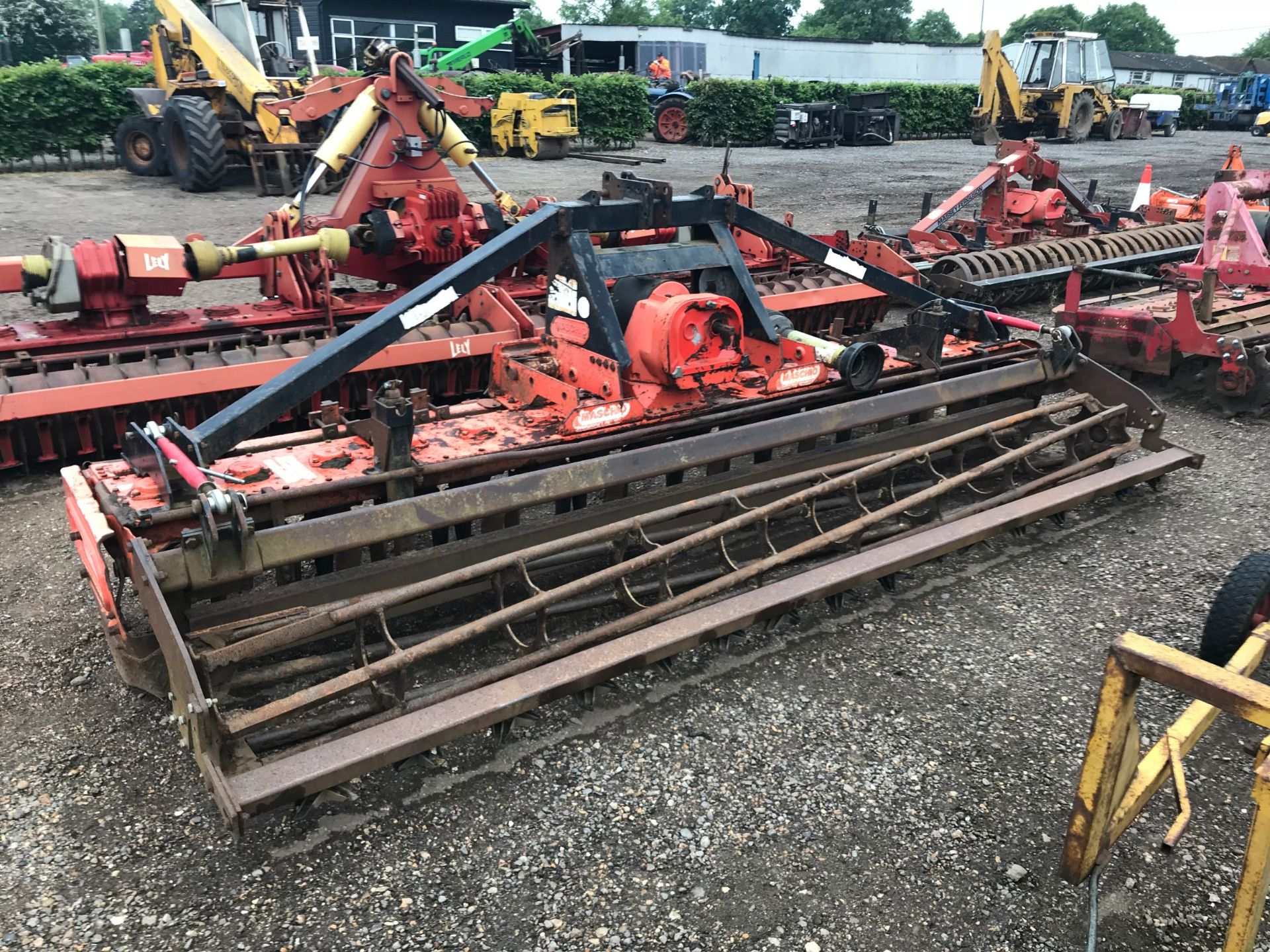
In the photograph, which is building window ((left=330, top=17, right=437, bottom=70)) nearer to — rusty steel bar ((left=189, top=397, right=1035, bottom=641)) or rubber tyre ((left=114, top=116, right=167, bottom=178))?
rubber tyre ((left=114, top=116, right=167, bottom=178))

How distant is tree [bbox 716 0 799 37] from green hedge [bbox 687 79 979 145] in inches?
1768

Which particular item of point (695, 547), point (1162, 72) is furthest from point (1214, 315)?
point (1162, 72)

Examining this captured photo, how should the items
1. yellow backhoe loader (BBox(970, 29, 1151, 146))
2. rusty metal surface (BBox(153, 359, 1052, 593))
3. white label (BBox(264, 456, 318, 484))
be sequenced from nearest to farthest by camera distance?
rusty metal surface (BBox(153, 359, 1052, 593)), white label (BBox(264, 456, 318, 484)), yellow backhoe loader (BBox(970, 29, 1151, 146))

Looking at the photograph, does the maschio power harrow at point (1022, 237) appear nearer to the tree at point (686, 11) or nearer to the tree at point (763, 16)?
the tree at point (763, 16)

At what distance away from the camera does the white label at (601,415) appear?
4.39m

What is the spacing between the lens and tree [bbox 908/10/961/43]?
3401 inches

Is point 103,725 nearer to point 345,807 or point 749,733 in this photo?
point 345,807

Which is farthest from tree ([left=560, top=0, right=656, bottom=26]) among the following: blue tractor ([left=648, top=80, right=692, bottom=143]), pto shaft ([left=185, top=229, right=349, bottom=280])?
pto shaft ([left=185, top=229, right=349, bottom=280])

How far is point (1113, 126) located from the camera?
28922 mm

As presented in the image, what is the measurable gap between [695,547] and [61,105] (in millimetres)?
19042

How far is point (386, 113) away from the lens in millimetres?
7336

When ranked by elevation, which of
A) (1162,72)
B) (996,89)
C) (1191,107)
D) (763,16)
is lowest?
(996,89)

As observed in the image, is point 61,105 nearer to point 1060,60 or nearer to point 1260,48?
point 1060,60

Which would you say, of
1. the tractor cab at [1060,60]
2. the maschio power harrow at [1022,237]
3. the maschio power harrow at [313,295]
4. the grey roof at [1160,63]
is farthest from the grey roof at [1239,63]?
the maschio power harrow at [313,295]
